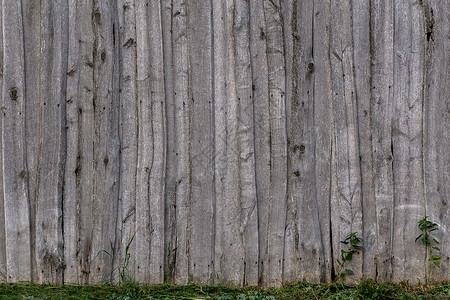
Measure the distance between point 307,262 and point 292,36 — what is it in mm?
1655

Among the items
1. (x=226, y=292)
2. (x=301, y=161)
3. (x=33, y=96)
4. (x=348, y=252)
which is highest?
(x=33, y=96)

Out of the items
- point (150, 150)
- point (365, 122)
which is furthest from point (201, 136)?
point (365, 122)

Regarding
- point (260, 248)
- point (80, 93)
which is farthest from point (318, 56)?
point (80, 93)

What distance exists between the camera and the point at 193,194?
140 inches

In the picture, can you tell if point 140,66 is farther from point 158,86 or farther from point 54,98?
point 54,98

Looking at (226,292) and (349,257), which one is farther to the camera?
(349,257)

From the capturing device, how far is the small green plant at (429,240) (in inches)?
135

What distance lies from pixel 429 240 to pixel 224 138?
166cm

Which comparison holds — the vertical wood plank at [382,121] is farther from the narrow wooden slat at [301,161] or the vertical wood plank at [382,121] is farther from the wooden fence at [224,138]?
the narrow wooden slat at [301,161]

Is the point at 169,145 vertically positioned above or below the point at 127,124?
below

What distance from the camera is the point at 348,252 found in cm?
352

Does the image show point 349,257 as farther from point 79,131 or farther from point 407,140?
point 79,131

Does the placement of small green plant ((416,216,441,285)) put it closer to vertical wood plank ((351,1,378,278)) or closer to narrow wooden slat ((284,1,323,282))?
vertical wood plank ((351,1,378,278))

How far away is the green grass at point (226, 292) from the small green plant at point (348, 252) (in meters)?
0.09
